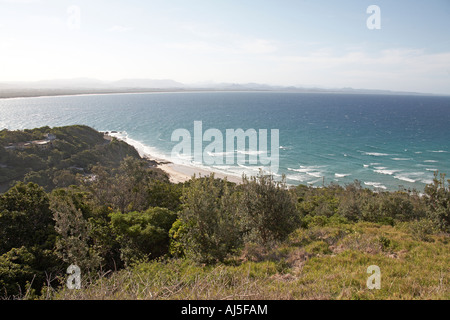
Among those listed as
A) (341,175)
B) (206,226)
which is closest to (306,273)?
(206,226)

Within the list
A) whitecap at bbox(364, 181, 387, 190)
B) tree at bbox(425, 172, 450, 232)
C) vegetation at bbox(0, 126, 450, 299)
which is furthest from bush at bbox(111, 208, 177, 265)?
whitecap at bbox(364, 181, 387, 190)

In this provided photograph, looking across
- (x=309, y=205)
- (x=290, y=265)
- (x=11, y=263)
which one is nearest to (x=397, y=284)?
(x=290, y=265)

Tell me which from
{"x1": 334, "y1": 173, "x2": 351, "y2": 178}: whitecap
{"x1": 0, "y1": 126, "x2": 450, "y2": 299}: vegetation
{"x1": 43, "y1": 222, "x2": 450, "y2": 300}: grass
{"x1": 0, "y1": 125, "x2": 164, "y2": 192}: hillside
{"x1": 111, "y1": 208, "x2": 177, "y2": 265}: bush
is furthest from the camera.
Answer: {"x1": 334, "y1": 173, "x2": 351, "y2": 178}: whitecap

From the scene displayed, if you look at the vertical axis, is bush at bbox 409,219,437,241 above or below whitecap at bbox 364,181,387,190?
above

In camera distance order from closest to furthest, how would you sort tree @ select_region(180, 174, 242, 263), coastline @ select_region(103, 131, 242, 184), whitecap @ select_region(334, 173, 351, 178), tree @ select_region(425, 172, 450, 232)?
tree @ select_region(180, 174, 242, 263)
tree @ select_region(425, 172, 450, 232)
coastline @ select_region(103, 131, 242, 184)
whitecap @ select_region(334, 173, 351, 178)

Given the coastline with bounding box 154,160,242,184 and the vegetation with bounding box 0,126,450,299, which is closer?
the vegetation with bounding box 0,126,450,299

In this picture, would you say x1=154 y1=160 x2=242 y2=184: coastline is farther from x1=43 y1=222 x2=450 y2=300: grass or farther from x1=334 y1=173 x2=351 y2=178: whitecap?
x1=43 y1=222 x2=450 y2=300: grass

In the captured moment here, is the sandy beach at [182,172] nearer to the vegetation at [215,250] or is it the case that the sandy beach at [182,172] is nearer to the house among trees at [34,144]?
the house among trees at [34,144]
